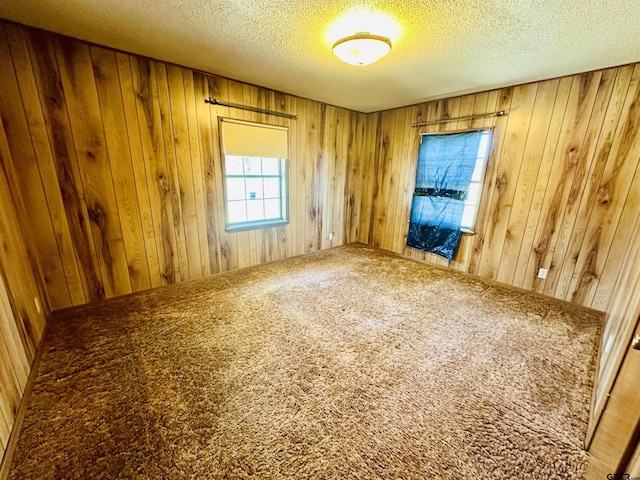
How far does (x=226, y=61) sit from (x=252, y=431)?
9.64 ft

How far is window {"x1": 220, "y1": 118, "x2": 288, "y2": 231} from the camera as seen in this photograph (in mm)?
2998

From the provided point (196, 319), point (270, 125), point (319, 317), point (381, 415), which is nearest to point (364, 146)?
point (270, 125)

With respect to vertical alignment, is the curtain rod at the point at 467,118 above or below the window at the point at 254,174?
above

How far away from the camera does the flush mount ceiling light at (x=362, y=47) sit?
1.74 m

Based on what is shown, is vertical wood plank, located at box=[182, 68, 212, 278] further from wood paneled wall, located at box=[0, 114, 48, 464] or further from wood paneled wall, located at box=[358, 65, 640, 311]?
wood paneled wall, located at box=[358, 65, 640, 311]

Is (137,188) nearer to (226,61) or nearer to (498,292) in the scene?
(226,61)

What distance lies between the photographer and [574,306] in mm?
2576

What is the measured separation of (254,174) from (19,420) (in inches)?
111

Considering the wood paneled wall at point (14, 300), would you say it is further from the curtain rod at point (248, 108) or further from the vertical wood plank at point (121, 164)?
the curtain rod at point (248, 108)

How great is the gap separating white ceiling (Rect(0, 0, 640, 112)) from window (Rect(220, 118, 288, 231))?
64cm

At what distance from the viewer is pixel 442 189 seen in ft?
11.3

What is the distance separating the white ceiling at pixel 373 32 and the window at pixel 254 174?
645mm

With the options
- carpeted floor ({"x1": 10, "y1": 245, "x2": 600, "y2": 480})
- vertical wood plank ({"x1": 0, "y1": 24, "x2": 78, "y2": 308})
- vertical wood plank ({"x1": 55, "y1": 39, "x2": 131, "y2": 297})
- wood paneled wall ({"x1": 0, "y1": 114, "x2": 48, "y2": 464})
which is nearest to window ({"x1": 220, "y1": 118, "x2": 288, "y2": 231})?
vertical wood plank ({"x1": 55, "y1": 39, "x2": 131, "y2": 297})

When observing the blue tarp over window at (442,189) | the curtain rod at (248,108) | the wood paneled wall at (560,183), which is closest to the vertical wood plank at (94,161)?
the curtain rod at (248,108)
